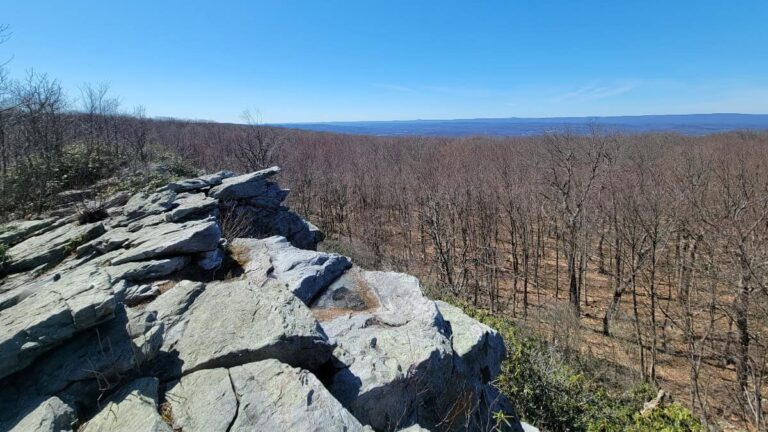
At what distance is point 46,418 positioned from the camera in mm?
3602

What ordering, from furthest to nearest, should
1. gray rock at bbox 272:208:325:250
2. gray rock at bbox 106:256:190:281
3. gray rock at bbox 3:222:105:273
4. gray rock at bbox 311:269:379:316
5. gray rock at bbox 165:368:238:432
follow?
gray rock at bbox 272:208:325:250
gray rock at bbox 3:222:105:273
gray rock at bbox 311:269:379:316
gray rock at bbox 106:256:190:281
gray rock at bbox 165:368:238:432

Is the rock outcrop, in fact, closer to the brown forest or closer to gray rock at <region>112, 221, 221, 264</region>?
gray rock at <region>112, 221, 221, 264</region>

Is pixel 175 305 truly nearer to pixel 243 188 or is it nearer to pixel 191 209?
pixel 191 209

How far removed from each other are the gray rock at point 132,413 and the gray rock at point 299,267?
10.5 feet

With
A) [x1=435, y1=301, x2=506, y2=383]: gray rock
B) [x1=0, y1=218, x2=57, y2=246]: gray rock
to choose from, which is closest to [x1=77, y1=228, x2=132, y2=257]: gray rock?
[x1=0, y1=218, x2=57, y2=246]: gray rock

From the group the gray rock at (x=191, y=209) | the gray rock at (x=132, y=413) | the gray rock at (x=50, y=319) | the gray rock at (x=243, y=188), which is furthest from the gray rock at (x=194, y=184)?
the gray rock at (x=132, y=413)

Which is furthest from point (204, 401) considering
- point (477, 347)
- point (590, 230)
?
point (590, 230)

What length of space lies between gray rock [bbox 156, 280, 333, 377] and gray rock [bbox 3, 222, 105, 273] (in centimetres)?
547

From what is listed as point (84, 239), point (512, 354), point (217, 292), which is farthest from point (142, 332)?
point (512, 354)

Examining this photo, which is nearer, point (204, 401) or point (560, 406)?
point (204, 401)

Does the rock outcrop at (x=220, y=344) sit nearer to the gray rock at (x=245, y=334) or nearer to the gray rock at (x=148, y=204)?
the gray rock at (x=245, y=334)

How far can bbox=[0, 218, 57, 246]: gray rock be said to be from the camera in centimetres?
960

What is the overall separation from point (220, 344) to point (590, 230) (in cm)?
2460

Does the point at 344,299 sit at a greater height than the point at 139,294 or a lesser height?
lesser
